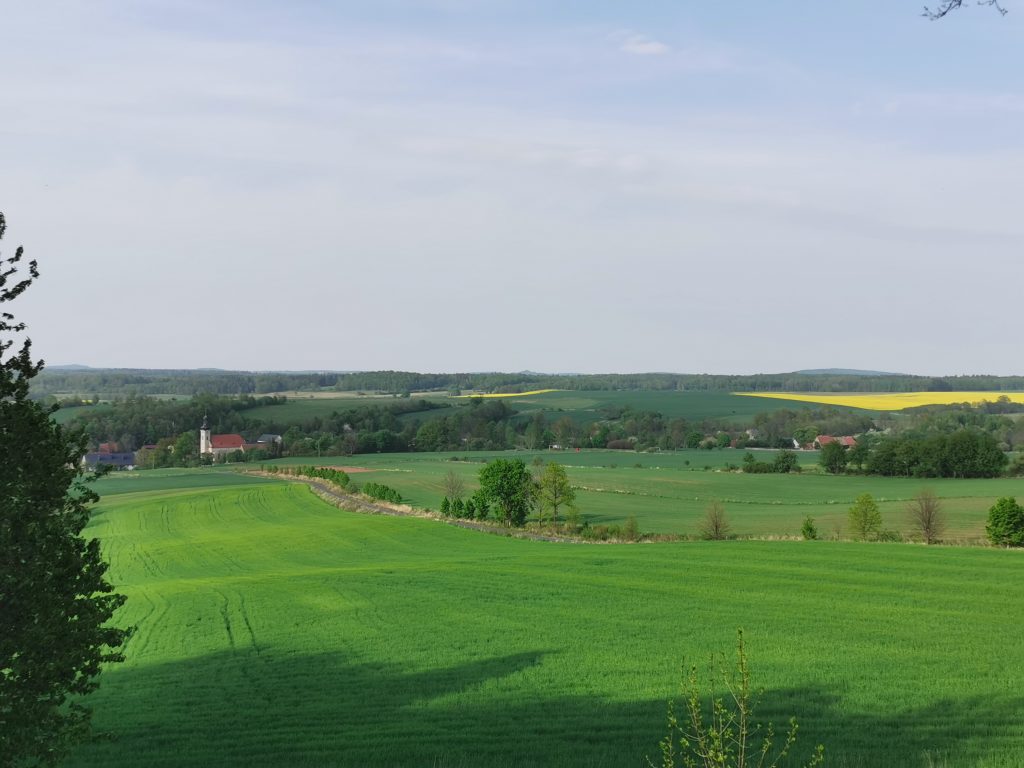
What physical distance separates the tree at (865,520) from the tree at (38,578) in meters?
49.8

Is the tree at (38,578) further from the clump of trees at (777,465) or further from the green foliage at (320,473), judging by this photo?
the clump of trees at (777,465)

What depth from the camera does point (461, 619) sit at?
1104 inches

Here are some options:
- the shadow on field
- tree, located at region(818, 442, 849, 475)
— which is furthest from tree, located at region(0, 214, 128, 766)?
tree, located at region(818, 442, 849, 475)

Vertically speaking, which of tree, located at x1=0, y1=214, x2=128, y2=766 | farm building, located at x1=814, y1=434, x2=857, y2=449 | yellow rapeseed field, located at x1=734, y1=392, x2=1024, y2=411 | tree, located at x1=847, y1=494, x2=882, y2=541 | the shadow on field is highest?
yellow rapeseed field, located at x1=734, y1=392, x2=1024, y2=411

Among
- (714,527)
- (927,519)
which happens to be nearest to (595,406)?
(714,527)

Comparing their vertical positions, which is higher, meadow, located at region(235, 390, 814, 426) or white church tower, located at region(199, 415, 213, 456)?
meadow, located at region(235, 390, 814, 426)

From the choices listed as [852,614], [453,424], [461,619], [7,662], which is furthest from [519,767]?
[453,424]

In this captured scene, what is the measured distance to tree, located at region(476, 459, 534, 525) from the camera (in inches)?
2603

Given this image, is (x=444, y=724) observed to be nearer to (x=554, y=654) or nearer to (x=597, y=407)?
(x=554, y=654)

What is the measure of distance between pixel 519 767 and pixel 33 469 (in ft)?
26.8

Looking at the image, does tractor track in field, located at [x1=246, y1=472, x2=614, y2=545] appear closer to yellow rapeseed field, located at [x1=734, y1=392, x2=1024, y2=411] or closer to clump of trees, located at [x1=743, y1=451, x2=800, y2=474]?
clump of trees, located at [x1=743, y1=451, x2=800, y2=474]

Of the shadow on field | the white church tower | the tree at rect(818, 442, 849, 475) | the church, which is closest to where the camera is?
the shadow on field

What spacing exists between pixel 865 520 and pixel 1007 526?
31.1 feet

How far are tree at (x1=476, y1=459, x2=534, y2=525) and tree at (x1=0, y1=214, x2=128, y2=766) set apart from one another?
53.2 metres
